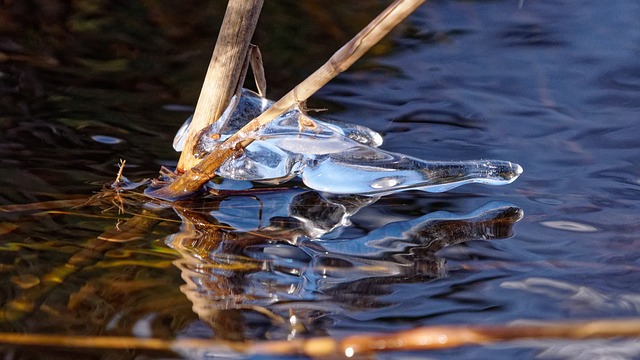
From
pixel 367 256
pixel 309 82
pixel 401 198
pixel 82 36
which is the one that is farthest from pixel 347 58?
pixel 82 36

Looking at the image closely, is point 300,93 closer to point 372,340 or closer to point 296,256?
point 296,256

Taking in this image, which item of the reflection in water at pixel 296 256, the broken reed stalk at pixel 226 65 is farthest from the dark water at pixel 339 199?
the broken reed stalk at pixel 226 65

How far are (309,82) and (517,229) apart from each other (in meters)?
0.70

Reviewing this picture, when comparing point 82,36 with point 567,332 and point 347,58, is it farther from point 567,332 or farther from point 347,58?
point 567,332

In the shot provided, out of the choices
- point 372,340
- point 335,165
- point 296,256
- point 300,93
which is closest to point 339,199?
point 335,165

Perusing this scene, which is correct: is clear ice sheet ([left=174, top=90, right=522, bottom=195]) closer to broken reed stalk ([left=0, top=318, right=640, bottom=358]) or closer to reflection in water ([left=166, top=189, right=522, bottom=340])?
reflection in water ([left=166, top=189, right=522, bottom=340])

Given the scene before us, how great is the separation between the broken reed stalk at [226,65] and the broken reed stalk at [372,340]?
702 mm

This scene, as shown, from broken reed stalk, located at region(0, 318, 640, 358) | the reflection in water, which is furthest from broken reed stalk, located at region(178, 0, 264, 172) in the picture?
broken reed stalk, located at region(0, 318, 640, 358)

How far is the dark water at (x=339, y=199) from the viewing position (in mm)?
1676

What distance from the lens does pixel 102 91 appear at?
9.01 ft

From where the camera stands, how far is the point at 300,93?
1.78 m

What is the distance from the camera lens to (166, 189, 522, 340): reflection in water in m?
1.66

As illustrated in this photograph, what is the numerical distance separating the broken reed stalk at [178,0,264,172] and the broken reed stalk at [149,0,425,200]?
0.06 meters

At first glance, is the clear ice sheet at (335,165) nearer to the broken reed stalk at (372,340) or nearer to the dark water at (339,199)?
the dark water at (339,199)
